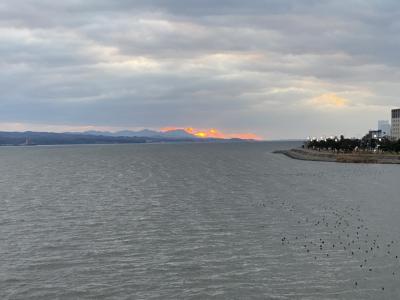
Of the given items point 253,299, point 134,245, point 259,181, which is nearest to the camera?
point 253,299

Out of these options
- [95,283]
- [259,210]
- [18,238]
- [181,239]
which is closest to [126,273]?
[95,283]

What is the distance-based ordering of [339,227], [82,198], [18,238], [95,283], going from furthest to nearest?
1. [82,198]
2. [339,227]
3. [18,238]
4. [95,283]

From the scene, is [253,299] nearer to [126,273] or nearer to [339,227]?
[126,273]

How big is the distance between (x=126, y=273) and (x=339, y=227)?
2242 centimetres

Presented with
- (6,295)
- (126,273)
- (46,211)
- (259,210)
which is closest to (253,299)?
(126,273)

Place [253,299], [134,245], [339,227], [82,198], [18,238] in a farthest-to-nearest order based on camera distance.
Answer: [82,198]
[339,227]
[18,238]
[134,245]
[253,299]

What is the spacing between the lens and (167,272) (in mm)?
27812

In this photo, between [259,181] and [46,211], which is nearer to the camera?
[46,211]

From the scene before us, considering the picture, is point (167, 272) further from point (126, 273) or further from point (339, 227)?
point (339, 227)

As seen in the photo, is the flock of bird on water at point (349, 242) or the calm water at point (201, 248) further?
the flock of bird on water at point (349, 242)

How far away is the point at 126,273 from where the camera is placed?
27.7 metres

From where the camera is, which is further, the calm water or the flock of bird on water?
the flock of bird on water

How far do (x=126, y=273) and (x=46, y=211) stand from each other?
27.9m

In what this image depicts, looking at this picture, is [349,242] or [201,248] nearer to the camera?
[201,248]
